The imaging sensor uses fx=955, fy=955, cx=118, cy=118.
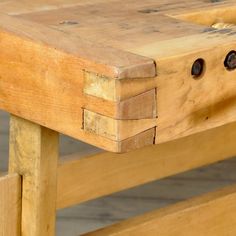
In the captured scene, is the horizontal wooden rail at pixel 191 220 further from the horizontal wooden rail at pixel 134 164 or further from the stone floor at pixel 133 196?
the stone floor at pixel 133 196

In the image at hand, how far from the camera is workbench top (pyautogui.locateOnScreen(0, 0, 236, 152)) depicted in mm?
1110

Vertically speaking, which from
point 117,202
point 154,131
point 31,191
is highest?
point 154,131

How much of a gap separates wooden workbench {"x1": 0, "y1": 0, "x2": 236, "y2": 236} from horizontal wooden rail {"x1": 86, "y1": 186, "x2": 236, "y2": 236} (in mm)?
194

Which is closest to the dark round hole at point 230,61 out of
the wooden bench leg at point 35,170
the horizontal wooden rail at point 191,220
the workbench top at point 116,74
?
the workbench top at point 116,74

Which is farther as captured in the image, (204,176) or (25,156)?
(204,176)

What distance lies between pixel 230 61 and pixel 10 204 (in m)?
0.41

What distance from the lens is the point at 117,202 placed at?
2482 mm

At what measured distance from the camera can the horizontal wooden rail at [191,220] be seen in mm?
1572

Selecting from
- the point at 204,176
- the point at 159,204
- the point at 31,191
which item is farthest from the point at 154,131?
the point at 204,176

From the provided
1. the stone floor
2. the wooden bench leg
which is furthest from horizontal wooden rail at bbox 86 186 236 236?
the stone floor

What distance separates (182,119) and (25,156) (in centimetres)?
30

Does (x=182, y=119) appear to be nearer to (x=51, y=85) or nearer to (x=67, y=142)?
(x=51, y=85)

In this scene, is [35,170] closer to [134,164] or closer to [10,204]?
[10,204]

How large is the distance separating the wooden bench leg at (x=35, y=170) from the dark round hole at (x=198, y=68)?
26cm
